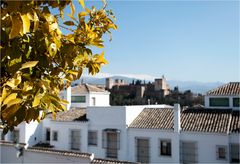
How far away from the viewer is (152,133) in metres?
21.2

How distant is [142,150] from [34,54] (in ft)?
65.0

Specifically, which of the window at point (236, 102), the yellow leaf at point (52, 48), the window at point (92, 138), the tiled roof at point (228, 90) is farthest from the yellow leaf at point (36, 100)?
the tiled roof at point (228, 90)

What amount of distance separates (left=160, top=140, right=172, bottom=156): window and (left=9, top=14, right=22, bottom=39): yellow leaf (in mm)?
19558

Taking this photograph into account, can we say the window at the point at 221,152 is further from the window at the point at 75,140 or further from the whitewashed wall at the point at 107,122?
the window at the point at 75,140

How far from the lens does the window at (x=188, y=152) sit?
20.0 m

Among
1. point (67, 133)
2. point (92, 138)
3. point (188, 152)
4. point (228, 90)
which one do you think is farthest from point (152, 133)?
point (67, 133)

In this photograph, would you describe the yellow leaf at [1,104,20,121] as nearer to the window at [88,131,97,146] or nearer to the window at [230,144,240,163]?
the window at [230,144,240,163]

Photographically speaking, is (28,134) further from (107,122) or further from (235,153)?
(235,153)

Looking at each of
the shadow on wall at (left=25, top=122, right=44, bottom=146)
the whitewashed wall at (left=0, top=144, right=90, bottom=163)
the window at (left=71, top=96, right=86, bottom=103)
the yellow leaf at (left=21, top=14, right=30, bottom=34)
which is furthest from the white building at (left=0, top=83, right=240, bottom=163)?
the yellow leaf at (left=21, top=14, right=30, bottom=34)

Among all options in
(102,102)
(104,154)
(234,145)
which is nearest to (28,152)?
(104,154)

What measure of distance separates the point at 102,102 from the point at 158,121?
11.6m

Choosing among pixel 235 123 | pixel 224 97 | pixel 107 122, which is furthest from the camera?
pixel 224 97

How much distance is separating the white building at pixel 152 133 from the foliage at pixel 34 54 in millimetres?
17860

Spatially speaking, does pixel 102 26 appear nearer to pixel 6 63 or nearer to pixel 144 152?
pixel 6 63
